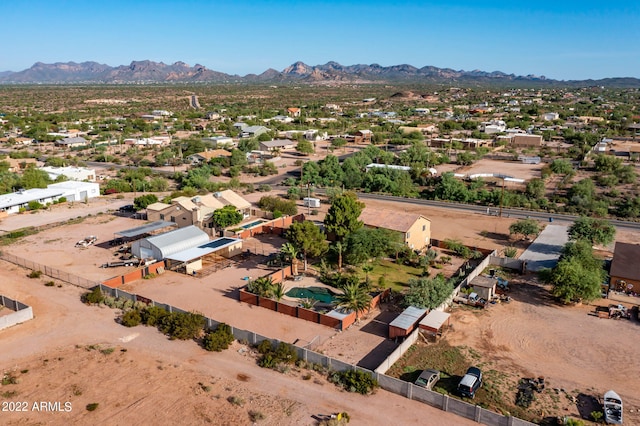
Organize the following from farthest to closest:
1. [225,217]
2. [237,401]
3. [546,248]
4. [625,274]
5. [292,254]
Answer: [225,217] < [546,248] < [292,254] < [625,274] < [237,401]

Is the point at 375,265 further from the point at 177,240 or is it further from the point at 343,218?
the point at 177,240

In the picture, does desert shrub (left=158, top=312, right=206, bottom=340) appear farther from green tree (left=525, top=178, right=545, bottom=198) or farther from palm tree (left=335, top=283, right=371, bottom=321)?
green tree (left=525, top=178, right=545, bottom=198)

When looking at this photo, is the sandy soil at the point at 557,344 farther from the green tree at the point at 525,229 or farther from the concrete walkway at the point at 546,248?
the green tree at the point at 525,229

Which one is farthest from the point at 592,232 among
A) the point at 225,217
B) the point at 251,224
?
the point at 225,217

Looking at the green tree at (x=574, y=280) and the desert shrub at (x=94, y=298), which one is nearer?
the green tree at (x=574, y=280)

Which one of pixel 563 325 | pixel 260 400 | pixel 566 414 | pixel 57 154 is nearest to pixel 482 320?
pixel 563 325

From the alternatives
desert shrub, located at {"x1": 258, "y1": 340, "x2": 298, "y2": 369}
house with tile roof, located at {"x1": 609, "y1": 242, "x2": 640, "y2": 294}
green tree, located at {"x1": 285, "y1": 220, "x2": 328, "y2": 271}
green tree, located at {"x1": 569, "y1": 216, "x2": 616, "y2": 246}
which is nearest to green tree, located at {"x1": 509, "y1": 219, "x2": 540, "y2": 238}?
green tree, located at {"x1": 569, "y1": 216, "x2": 616, "y2": 246}

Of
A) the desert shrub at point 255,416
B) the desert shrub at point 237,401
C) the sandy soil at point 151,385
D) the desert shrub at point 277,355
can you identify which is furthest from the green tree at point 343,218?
the desert shrub at point 255,416
